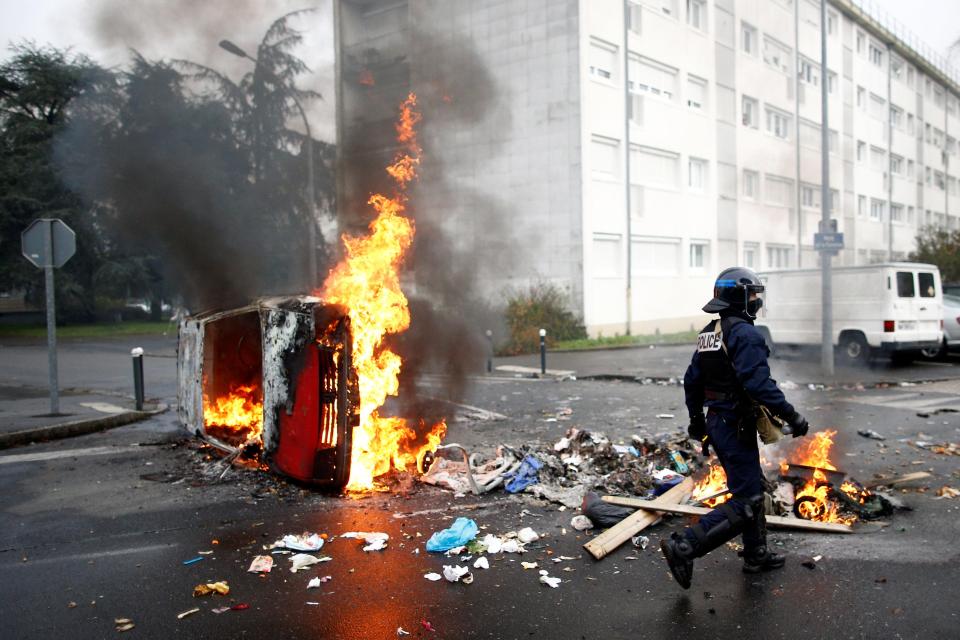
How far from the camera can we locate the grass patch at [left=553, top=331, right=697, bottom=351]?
67.0 ft

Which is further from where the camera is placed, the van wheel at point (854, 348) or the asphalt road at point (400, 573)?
the van wheel at point (854, 348)

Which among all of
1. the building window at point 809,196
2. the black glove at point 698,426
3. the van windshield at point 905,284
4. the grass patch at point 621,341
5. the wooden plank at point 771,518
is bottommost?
the wooden plank at point 771,518

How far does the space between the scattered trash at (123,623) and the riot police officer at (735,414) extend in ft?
9.05

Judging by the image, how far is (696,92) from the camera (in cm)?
2639

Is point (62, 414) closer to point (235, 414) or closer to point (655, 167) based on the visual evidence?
point (235, 414)

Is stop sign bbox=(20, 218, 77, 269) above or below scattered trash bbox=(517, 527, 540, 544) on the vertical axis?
above

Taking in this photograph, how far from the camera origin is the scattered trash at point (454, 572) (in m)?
3.95

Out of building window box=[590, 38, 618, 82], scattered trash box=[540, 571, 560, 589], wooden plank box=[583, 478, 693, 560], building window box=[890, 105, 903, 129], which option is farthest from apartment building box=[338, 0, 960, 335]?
scattered trash box=[540, 571, 560, 589]

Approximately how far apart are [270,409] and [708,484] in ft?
11.7

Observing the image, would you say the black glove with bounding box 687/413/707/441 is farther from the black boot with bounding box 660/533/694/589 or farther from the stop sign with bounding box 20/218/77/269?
the stop sign with bounding box 20/218/77/269

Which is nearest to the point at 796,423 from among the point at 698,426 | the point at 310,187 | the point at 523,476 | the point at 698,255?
the point at 698,426

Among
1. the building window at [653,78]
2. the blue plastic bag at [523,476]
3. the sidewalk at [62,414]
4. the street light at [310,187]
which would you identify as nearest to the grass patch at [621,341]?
the building window at [653,78]

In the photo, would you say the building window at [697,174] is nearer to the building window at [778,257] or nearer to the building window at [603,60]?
the building window at [603,60]

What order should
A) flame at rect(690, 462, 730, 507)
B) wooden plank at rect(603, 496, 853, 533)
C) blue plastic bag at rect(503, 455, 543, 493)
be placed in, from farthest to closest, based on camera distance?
blue plastic bag at rect(503, 455, 543, 493), flame at rect(690, 462, 730, 507), wooden plank at rect(603, 496, 853, 533)
